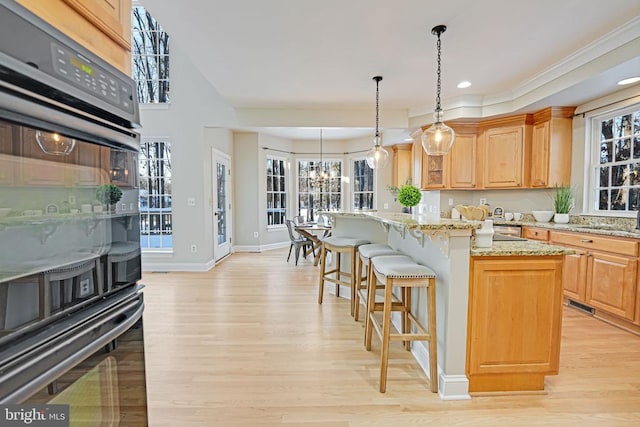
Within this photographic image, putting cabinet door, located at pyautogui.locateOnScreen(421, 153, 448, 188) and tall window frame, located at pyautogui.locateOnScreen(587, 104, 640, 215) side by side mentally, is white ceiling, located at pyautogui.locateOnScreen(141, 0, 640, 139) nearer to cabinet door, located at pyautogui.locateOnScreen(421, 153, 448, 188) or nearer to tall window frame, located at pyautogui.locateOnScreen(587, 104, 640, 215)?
tall window frame, located at pyautogui.locateOnScreen(587, 104, 640, 215)

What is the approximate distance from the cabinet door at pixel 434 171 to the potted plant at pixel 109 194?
466cm

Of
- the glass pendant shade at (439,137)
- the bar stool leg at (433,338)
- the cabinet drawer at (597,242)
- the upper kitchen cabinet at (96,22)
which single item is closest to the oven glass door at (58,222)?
the upper kitchen cabinet at (96,22)

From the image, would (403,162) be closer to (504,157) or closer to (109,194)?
(504,157)

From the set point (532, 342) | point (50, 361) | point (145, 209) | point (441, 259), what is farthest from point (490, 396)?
point (145, 209)

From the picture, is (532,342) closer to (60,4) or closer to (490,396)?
(490,396)

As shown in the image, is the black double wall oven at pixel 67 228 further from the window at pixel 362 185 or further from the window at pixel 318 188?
the window at pixel 318 188

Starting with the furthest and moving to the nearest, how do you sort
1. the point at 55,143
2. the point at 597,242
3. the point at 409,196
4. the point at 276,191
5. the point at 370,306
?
the point at 276,191, the point at 597,242, the point at 409,196, the point at 370,306, the point at 55,143

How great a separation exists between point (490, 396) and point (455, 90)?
3.70 meters

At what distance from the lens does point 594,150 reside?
381 cm

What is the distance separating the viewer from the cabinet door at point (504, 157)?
4.30 meters

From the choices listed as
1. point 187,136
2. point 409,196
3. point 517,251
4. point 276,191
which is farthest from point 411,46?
point 276,191

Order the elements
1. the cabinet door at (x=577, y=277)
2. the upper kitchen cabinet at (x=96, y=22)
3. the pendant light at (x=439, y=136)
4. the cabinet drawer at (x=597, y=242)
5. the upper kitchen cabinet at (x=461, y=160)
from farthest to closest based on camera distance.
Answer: the upper kitchen cabinet at (x=461, y=160) < the cabinet door at (x=577, y=277) < the pendant light at (x=439, y=136) < the cabinet drawer at (x=597, y=242) < the upper kitchen cabinet at (x=96, y=22)

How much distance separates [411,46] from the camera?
116 inches

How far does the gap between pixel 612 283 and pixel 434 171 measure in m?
2.59
